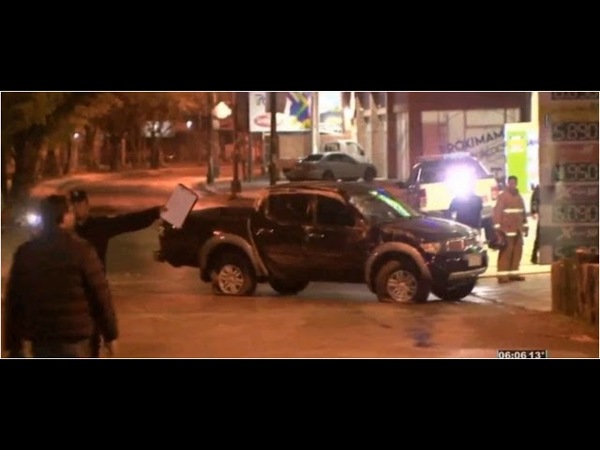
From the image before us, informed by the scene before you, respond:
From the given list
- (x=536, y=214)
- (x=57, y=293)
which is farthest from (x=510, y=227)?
(x=57, y=293)

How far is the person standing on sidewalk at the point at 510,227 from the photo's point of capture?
540 inches

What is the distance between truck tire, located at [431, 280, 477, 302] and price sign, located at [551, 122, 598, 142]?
171 centimetres

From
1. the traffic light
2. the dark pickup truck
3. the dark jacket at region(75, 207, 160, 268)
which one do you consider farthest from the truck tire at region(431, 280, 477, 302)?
the dark jacket at region(75, 207, 160, 268)

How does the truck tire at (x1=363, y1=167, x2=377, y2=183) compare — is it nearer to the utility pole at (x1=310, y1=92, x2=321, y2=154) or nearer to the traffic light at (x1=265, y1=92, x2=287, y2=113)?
the utility pole at (x1=310, y1=92, x2=321, y2=154)

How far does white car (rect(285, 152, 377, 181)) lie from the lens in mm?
13328

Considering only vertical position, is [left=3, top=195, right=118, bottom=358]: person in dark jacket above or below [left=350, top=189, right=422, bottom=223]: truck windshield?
below

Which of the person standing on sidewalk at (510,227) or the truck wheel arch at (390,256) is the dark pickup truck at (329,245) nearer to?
the truck wheel arch at (390,256)

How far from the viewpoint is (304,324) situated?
13.1 m
